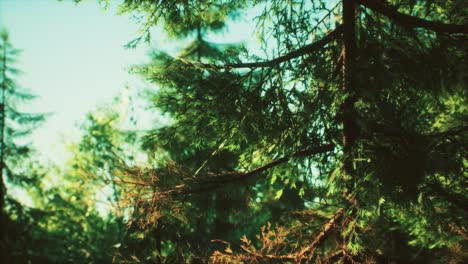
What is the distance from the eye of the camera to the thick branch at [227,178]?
413cm

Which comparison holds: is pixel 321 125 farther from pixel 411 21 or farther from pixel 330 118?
pixel 411 21

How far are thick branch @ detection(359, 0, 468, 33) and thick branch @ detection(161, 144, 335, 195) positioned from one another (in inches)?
66.0

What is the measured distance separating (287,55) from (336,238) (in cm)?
240

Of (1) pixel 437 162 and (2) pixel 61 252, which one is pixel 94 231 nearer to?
(2) pixel 61 252

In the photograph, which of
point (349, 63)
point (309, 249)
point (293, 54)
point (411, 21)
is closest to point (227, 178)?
point (309, 249)

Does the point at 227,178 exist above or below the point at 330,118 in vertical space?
below

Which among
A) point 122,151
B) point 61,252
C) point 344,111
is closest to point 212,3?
point 344,111

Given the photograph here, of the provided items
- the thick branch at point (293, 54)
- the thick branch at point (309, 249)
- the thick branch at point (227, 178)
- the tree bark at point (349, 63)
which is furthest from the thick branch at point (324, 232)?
the thick branch at point (293, 54)

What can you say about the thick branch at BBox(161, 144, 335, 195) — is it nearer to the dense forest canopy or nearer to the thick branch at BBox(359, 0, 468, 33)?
the dense forest canopy

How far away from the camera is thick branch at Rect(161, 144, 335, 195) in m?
4.13

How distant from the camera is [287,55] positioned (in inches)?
150

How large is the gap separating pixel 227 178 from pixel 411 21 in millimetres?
2890

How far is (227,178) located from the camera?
4328mm

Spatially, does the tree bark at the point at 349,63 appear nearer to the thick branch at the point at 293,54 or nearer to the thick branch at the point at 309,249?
the thick branch at the point at 293,54
